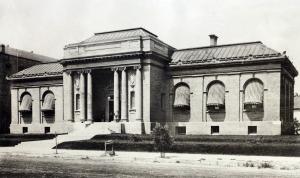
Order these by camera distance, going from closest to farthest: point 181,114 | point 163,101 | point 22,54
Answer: point 181,114 < point 163,101 < point 22,54

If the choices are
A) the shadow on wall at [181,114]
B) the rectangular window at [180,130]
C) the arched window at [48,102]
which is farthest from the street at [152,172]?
the arched window at [48,102]

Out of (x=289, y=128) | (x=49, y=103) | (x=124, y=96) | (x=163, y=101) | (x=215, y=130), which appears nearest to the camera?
(x=289, y=128)

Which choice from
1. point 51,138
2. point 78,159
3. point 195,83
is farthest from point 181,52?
point 78,159

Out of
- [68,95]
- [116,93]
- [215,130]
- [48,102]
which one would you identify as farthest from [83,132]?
[215,130]

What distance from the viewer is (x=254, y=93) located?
45156mm

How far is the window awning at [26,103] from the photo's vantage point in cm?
5809

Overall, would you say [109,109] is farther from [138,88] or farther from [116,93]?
[138,88]

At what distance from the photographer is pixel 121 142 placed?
34.6 metres

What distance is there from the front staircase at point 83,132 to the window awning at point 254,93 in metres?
15.4

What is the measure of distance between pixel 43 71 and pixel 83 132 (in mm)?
18652

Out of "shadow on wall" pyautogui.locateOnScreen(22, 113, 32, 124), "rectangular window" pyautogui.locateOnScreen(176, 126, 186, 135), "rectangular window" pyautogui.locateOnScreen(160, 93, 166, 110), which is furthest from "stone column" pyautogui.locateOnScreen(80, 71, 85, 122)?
"shadow on wall" pyautogui.locateOnScreen(22, 113, 32, 124)

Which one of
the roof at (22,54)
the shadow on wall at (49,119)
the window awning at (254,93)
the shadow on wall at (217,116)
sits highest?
the roof at (22,54)

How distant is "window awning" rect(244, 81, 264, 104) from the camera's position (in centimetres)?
4483

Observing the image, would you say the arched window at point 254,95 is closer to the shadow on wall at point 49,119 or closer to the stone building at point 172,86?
the stone building at point 172,86
